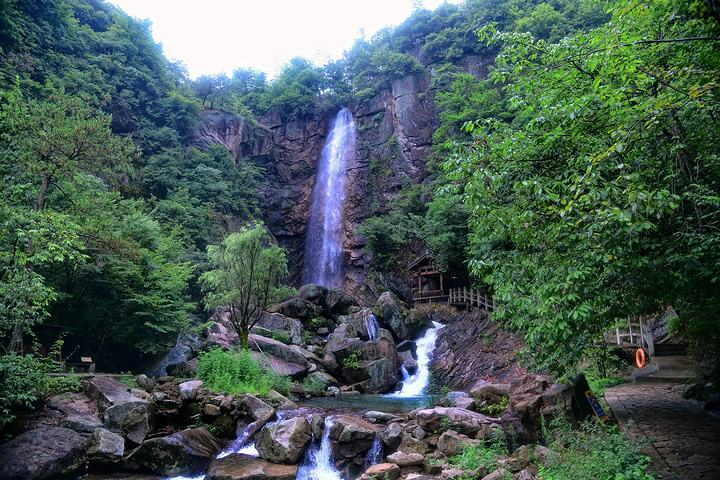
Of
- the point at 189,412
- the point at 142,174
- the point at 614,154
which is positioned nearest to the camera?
the point at 614,154

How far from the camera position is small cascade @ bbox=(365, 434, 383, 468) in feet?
28.2

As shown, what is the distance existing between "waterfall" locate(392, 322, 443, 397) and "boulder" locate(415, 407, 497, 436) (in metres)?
8.10

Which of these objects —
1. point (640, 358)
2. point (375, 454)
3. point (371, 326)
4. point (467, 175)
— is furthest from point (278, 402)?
point (640, 358)

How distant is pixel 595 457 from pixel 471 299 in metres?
16.5

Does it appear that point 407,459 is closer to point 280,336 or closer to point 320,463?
point 320,463

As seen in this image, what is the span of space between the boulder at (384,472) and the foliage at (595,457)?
8.45ft

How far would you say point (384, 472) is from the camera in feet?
23.5

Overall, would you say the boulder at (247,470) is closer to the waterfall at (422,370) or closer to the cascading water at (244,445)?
the cascading water at (244,445)

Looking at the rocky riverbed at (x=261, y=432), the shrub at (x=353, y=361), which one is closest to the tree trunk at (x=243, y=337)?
the rocky riverbed at (x=261, y=432)

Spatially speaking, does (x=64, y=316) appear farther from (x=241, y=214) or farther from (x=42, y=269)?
(x=241, y=214)

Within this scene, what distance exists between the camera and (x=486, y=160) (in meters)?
6.05

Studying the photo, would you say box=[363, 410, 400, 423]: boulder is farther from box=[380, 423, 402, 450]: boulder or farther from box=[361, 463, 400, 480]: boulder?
box=[361, 463, 400, 480]: boulder

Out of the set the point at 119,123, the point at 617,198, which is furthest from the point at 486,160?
the point at 119,123

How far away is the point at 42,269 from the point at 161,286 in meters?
3.54
